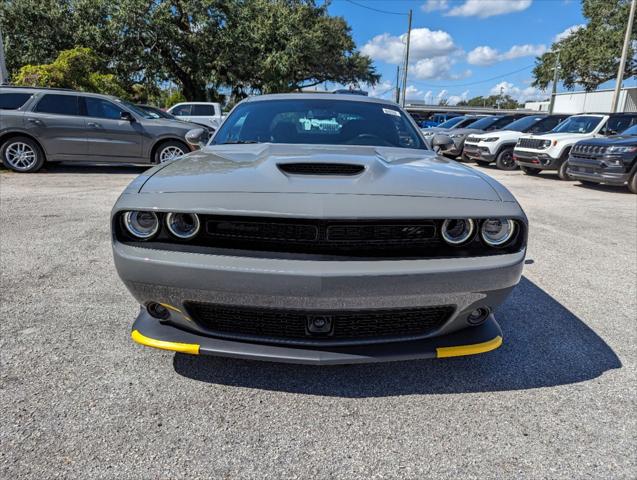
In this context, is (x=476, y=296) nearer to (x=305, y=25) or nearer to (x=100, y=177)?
(x=100, y=177)

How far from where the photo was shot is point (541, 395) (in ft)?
7.18

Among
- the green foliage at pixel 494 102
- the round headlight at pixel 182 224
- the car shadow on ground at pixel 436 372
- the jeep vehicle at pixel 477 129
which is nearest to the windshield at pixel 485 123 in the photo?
the jeep vehicle at pixel 477 129

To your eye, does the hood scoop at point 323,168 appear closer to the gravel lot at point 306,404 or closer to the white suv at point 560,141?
the gravel lot at point 306,404

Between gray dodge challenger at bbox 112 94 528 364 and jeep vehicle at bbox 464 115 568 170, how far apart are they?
38.6 ft

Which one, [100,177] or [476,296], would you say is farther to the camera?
[100,177]

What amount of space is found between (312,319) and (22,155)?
9729 millimetres

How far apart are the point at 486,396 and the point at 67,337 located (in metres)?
2.40

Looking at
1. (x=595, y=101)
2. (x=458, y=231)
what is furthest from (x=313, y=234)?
(x=595, y=101)

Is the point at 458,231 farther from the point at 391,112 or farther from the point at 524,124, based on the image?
the point at 524,124

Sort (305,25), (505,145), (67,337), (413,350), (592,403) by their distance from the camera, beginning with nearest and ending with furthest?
(413,350)
(592,403)
(67,337)
(505,145)
(305,25)

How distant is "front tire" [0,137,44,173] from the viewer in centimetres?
902

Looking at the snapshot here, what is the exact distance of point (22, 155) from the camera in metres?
9.13

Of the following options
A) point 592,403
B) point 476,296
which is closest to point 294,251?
point 476,296

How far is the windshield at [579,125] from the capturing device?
36.6 feet
